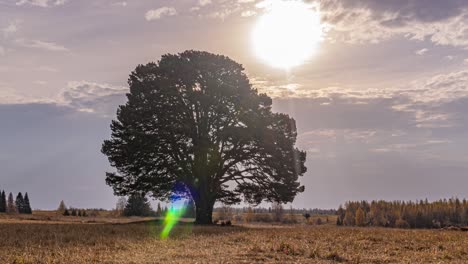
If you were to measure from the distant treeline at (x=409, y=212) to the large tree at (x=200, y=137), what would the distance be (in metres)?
38.1

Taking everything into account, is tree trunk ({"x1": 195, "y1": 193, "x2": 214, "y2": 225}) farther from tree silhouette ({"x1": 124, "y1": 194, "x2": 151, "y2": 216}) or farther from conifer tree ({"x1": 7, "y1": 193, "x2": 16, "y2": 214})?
conifer tree ({"x1": 7, "y1": 193, "x2": 16, "y2": 214})

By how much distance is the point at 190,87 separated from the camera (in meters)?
40.8

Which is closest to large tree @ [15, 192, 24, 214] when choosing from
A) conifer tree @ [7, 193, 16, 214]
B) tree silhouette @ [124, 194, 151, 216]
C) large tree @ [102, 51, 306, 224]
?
conifer tree @ [7, 193, 16, 214]

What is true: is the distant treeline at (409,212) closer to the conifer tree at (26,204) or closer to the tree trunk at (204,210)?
the tree trunk at (204,210)

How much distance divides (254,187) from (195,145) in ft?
21.2

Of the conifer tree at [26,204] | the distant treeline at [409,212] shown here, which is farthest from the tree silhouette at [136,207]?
the conifer tree at [26,204]

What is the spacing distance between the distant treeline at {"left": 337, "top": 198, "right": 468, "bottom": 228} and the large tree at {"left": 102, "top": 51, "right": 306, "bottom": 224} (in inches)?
1501

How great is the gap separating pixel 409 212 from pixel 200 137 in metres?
59.9

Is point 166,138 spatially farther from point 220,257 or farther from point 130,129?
point 220,257

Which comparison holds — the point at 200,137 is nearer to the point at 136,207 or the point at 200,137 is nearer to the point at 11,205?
the point at 136,207

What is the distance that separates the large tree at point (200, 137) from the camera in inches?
1590

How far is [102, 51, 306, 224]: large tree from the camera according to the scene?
40375 mm

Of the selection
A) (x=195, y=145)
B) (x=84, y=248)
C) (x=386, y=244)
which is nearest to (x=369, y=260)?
(x=386, y=244)

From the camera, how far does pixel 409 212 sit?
88.6m
